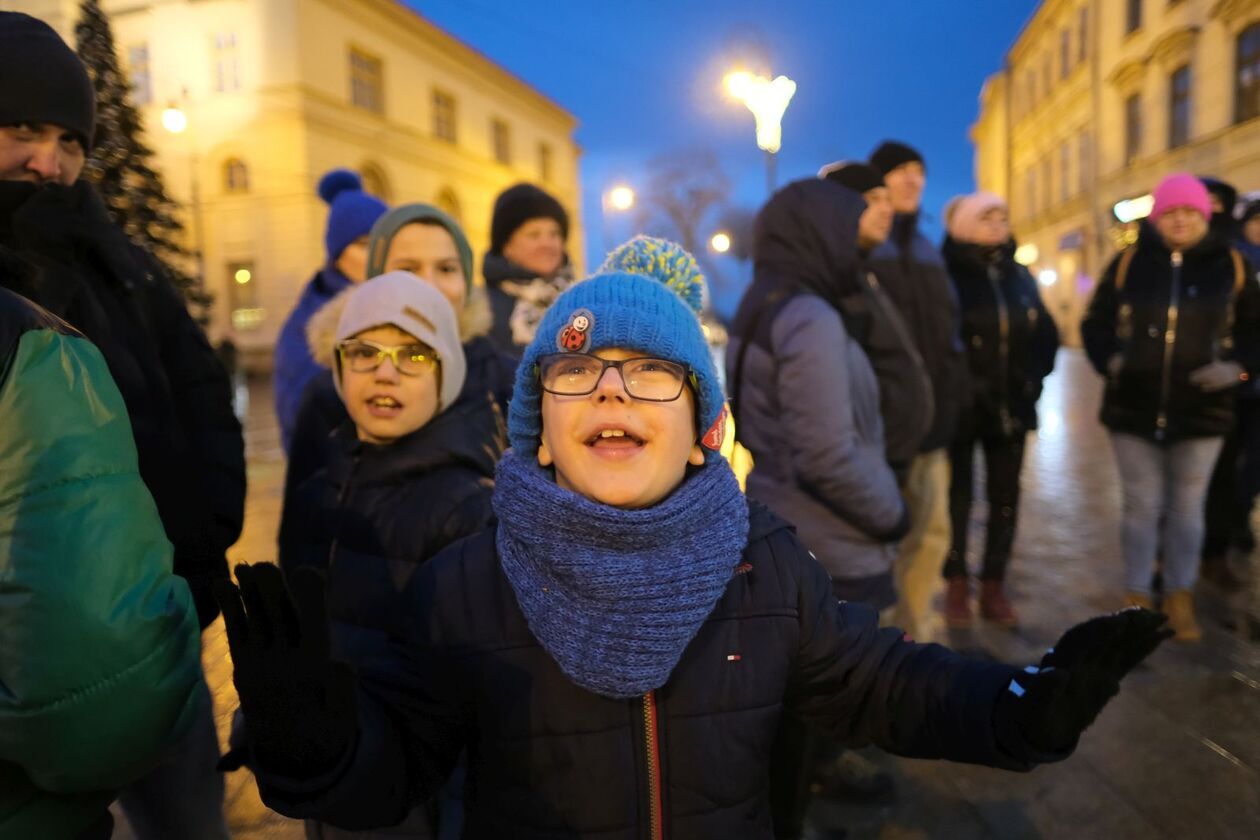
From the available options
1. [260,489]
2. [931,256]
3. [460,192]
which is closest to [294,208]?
[460,192]

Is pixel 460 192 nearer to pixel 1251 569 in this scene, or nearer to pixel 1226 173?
pixel 1226 173

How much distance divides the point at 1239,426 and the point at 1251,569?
2.86 feet

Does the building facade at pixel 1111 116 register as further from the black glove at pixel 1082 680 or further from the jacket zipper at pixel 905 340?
the black glove at pixel 1082 680

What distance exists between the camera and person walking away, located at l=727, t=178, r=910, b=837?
2.59 meters

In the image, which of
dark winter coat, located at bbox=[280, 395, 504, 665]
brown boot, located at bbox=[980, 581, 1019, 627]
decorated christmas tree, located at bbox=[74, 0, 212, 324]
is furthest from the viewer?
decorated christmas tree, located at bbox=[74, 0, 212, 324]

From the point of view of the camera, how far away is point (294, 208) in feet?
82.2

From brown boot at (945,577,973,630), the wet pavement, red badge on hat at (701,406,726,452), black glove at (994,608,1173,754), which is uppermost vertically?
red badge on hat at (701,406,726,452)

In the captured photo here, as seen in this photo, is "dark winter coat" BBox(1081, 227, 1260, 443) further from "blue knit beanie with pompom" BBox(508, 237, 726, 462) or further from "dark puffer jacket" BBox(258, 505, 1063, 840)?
"blue knit beanie with pompom" BBox(508, 237, 726, 462)

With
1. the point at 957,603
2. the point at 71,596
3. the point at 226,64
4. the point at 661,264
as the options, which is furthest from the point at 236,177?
the point at 71,596

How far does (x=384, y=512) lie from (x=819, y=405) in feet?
4.55

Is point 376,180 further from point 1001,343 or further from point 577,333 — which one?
point 577,333

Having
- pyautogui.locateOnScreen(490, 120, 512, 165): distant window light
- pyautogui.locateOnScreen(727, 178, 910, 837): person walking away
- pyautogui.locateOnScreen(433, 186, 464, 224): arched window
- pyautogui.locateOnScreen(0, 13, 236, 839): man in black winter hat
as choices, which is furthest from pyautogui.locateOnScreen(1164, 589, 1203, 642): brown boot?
pyautogui.locateOnScreen(490, 120, 512, 165): distant window light

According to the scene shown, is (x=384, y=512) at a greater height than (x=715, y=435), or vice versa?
(x=715, y=435)

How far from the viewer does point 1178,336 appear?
149 inches
